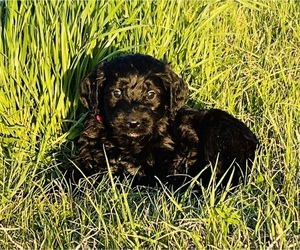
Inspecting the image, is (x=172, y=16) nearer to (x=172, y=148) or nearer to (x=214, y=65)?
(x=214, y=65)

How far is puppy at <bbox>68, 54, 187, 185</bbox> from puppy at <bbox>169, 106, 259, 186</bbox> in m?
0.08

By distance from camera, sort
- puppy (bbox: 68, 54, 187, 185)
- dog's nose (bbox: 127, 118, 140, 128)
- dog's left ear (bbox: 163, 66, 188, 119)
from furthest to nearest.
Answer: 1. dog's left ear (bbox: 163, 66, 188, 119)
2. puppy (bbox: 68, 54, 187, 185)
3. dog's nose (bbox: 127, 118, 140, 128)

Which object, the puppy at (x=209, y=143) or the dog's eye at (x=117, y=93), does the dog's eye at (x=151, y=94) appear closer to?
the dog's eye at (x=117, y=93)

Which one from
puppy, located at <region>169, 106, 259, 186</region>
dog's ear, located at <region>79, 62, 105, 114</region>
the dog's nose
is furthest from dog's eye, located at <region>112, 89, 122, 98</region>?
puppy, located at <region>169, 106, 259, 186</region>

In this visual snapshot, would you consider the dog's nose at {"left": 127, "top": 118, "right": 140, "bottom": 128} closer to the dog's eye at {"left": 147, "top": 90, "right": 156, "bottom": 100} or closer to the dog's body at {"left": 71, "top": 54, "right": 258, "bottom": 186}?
the dog's body at {"left": 71, "top": 54, "right": 258, "bottom": 186}

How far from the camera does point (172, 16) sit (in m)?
5.68

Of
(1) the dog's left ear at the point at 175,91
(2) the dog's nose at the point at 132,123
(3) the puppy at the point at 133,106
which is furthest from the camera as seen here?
(1) the dog's left ear at the point at 175,91

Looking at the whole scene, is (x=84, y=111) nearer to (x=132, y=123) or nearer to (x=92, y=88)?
(x=92, y=88)

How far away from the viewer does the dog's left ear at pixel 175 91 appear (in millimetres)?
4871

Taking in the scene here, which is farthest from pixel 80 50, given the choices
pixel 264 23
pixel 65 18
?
pixel 264 23

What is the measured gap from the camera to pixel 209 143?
16.1 feet

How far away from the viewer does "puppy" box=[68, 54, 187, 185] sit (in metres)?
4.74

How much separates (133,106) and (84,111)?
2.79 ft

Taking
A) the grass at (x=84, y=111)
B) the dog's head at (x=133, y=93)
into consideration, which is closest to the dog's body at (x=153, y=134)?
the dog's head at (x=133, y=93)
